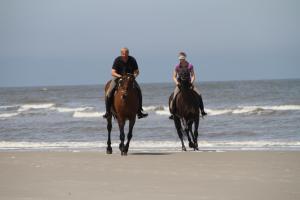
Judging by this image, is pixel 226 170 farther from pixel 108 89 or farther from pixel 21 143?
pixel 21 143

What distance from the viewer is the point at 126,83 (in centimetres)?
1451

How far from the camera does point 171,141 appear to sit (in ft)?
65.6

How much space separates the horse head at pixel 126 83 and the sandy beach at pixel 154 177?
1.71 m

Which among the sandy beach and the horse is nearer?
the sandy beach

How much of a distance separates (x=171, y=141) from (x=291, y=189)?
1167 centimetres

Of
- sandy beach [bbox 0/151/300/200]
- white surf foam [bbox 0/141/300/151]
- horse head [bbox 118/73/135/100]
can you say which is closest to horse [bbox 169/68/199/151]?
white surf foam [bbox 0/141/300/151]

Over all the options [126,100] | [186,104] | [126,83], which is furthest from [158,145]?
[126,83]

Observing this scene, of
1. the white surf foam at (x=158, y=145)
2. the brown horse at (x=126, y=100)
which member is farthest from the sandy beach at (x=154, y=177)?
the white surf foam at (x=158, y=145)

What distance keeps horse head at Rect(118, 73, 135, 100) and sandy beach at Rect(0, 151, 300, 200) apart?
1.71 m

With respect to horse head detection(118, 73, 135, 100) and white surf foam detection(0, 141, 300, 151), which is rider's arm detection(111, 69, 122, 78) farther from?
white surf foam detection(0, 141, 300, 151)

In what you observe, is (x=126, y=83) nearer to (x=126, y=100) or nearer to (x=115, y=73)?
(x=126, y=100)

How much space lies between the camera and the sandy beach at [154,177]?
8.26 metres

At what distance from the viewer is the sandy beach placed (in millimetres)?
8258

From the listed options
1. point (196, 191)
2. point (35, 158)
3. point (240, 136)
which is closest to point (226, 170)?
point (196, 191)
